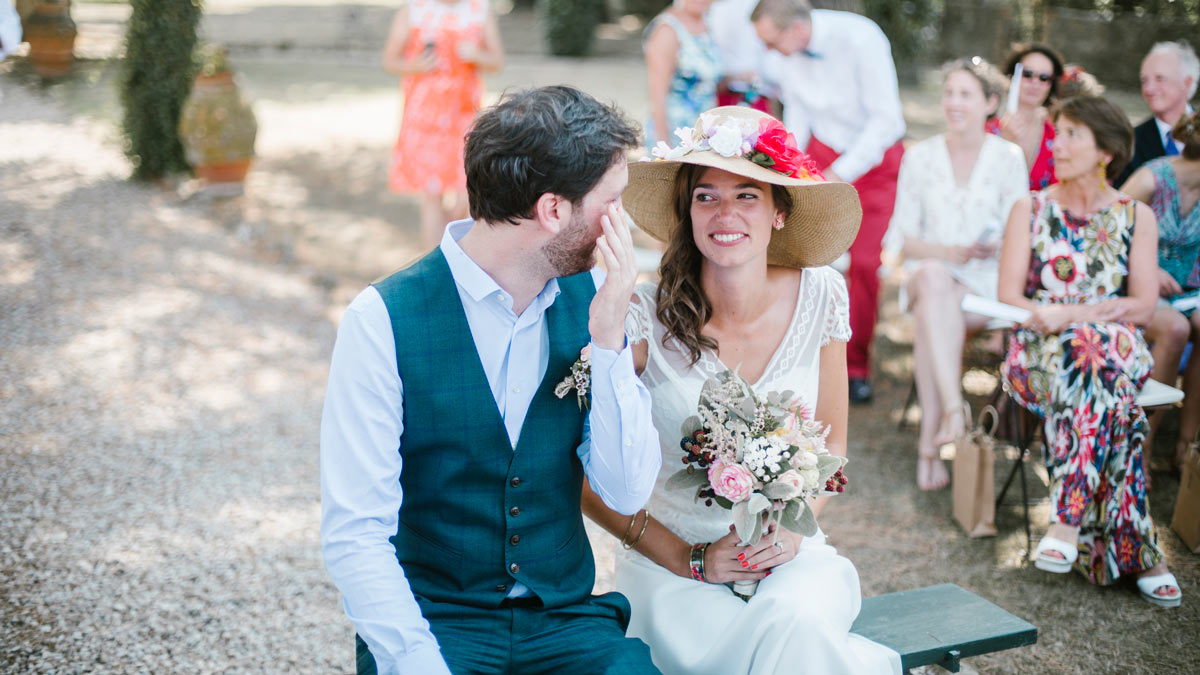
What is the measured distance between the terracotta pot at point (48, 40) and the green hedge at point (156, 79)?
18.7 feet

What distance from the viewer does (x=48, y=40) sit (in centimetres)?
1326

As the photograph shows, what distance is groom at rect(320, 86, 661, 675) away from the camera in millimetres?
2150

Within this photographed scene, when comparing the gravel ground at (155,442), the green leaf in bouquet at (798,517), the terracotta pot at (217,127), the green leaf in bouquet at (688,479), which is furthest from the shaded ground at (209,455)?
the green leaf in bouquet at (688,479)

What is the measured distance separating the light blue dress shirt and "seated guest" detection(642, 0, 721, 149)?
159 inches

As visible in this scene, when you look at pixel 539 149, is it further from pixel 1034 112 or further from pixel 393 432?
pixel 1034 112

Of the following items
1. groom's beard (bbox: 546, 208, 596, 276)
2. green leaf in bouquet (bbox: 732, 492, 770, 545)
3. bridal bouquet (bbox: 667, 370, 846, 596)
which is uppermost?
groom's beard (bbox: 546, 208, 596, 276)

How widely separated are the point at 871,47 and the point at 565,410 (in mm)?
4028

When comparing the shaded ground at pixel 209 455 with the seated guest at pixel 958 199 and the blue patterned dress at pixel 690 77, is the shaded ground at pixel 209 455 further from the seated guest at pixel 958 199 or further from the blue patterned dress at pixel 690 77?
the blue patterned dress at pixel 690 77

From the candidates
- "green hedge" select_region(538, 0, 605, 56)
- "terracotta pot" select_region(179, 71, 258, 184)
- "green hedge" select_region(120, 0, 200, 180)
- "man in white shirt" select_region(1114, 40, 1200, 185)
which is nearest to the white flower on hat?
"man in white shirt" select_region(1114, 40, 1200, 185)

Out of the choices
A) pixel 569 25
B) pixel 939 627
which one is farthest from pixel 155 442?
pixel 569 25

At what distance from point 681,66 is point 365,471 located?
4589mm

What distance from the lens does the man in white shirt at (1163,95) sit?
17.0ft

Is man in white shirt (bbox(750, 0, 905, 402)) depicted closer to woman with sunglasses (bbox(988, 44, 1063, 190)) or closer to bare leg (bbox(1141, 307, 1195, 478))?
woman with sunglasses (bbox(988, 44, 1063, 190))

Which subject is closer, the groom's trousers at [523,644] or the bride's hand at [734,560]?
the groom's trousers at [523,644]
